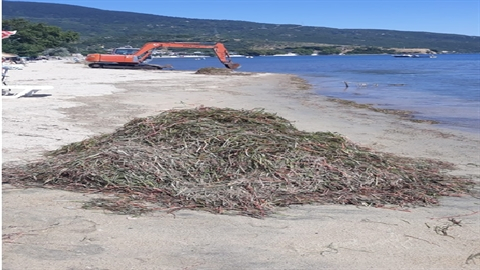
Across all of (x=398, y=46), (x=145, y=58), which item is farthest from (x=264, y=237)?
(x=398, y=46)

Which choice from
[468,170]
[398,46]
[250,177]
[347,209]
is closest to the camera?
[347,209]

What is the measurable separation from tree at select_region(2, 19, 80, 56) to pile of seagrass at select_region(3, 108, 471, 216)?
57894mm

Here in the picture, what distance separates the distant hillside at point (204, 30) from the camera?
15900 cm

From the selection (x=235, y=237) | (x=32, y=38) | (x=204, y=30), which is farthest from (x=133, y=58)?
(x=204, y=30)

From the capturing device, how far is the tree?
6152cm

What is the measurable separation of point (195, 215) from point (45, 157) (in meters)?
3.10

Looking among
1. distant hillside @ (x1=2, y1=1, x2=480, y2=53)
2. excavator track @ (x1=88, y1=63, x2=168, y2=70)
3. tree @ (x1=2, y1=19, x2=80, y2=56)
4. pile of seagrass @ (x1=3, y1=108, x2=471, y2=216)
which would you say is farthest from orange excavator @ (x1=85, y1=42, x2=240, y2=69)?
distant hillside @ (x1=2, y1=1, x2=480, y2=53)

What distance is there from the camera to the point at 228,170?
19.6 ft

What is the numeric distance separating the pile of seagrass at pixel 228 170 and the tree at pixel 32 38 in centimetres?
5789

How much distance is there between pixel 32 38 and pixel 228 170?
62468 mm

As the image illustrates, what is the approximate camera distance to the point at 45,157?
7.44 metres

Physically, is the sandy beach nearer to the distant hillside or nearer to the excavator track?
the excavator track

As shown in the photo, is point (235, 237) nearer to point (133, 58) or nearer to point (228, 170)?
point (228, 170)

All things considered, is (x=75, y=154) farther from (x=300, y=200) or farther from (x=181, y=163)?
(x=300, y=200)
